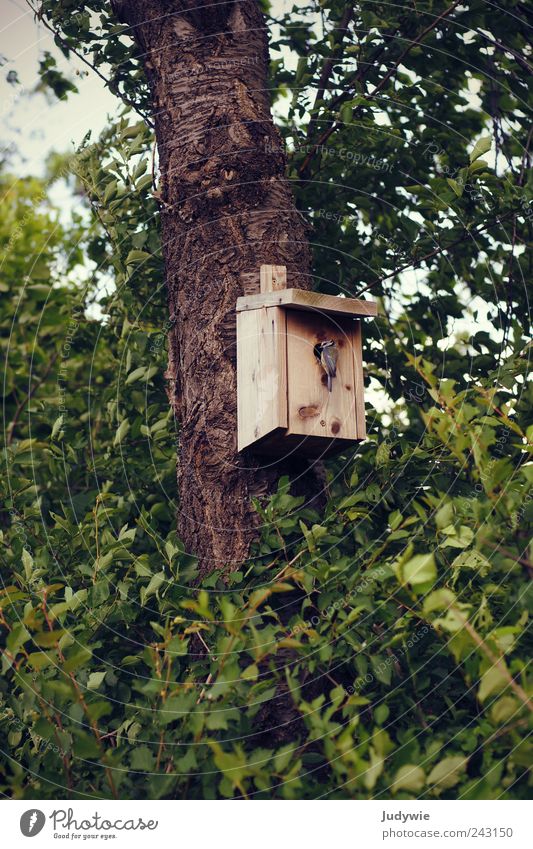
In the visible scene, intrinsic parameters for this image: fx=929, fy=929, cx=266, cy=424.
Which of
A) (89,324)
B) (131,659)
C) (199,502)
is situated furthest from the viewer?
(89,324)

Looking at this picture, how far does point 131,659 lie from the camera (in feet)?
7.30

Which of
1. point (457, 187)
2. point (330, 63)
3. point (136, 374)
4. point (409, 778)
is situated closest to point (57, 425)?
point (136, 374)

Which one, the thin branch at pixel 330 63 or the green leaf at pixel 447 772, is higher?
the thin branch at pixel 330 63

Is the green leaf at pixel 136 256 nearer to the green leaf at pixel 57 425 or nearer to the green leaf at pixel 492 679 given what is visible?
the green leaf at pixel 57 425

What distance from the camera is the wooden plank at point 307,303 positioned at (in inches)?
91.1

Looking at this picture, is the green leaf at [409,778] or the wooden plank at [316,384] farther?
the wooden plank at [316,384]

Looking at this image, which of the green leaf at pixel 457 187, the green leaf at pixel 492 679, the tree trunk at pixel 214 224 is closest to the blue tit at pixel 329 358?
the tree trunk at pixel 214 224

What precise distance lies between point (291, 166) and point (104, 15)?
837mm

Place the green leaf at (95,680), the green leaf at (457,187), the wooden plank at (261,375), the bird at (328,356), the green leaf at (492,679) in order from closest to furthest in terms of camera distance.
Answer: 1. the green leaf at (492,679)
2. the green leaf at (95,680)
3. the wooden plank at (261,375)
4. the bird at (328,356)
5. the green leaf at (457,187)

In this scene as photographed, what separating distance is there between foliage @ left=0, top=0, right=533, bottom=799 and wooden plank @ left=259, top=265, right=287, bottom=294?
498 mm

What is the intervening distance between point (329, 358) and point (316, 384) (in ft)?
0.25

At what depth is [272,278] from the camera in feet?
7.95
